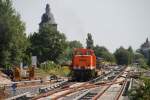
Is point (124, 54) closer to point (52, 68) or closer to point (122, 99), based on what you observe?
point (52, 68)

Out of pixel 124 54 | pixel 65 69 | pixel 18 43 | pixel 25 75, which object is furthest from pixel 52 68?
pixel 124 54

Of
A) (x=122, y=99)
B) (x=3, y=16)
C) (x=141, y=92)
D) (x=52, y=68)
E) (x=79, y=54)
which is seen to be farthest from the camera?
(x=52, y=68)

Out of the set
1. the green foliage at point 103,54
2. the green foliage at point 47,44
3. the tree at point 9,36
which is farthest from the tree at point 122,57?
the tree at point 9,36

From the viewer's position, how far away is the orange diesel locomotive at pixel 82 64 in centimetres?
4388

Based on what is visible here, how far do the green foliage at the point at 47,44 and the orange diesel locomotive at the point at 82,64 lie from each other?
4112 centimetres

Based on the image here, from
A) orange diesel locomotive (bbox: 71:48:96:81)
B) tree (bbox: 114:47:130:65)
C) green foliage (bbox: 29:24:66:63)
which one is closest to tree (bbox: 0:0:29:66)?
orange diesel locomotive (bbox: 71:48:96:81)

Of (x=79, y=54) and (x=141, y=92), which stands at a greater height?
(x=79, y=54)

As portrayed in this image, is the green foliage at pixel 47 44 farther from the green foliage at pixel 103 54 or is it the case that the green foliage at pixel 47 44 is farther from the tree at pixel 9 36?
the green foliage at pixel 103 54

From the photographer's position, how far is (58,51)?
289ft

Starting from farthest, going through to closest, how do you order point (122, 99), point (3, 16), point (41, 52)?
1. point (41, 52)
2. point (3, 16)
3. point (122, 99)

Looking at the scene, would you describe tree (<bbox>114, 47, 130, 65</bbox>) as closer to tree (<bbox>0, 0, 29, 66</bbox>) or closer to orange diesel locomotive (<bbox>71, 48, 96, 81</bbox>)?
tree (<bbox>0, 0, 29, 66</bbox>)

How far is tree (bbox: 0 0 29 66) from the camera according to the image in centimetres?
5381

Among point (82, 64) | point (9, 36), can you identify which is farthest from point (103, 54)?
point (82, 64)

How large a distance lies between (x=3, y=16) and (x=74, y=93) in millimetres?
27086
